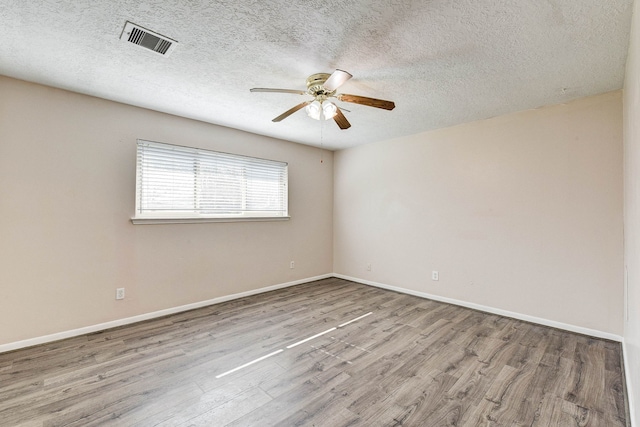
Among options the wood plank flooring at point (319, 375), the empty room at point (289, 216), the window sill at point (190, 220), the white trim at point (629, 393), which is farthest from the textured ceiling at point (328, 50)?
the wood plank flooring at point (319, 375)

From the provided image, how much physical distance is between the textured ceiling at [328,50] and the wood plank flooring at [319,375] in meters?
2.39

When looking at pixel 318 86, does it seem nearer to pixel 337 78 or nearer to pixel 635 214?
pixel 337 78

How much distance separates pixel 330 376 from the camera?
6.97 ft

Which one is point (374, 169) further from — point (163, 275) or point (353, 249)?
point (163, 275)

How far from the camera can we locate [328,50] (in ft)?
6.68

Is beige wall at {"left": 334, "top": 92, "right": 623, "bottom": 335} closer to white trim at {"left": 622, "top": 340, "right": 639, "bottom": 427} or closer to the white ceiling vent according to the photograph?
white trim at {"left": 622, "top": 340, "right": 639, "bottom": 427}

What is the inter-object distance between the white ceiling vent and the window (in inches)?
59.6

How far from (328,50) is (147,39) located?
4.09 feet

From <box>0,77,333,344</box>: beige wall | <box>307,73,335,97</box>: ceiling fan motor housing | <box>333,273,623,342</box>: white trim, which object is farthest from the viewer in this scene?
<box>333,273,623,342</box>: white trim

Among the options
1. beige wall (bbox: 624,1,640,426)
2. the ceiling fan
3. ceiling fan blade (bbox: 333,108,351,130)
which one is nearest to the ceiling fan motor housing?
the ceiling fan

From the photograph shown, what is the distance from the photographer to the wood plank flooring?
67.5 inches

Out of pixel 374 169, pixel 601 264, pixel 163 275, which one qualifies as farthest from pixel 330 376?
pixel 374 169

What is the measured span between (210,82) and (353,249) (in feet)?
11.4

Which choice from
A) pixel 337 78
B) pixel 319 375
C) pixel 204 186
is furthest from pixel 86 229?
pixel 337 78
